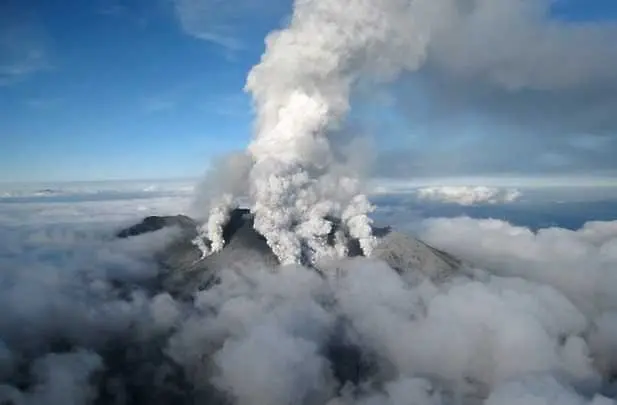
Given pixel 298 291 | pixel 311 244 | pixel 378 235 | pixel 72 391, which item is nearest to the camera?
pixel 72 391

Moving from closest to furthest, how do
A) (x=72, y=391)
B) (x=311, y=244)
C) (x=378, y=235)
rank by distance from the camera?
1. (x=72, y=391)
2. (x=311, y=244)
3. (x=378, y=235)

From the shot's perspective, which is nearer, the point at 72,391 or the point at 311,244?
the point at 72,391

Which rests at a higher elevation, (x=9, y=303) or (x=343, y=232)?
(x=343, y=232)

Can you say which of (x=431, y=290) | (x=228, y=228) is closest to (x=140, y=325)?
(x=228, y=228)

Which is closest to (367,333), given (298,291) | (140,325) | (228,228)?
(298,291)

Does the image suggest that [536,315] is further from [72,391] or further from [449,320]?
[72,391]

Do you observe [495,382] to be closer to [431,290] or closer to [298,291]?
[431,290]

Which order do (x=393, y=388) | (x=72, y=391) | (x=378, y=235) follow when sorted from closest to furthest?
(x=72, y=391) < (x=393, y=388) < (x=378, y=235)

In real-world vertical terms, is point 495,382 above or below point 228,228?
below

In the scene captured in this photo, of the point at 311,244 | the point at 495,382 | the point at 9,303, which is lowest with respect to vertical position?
the point at 495,382
